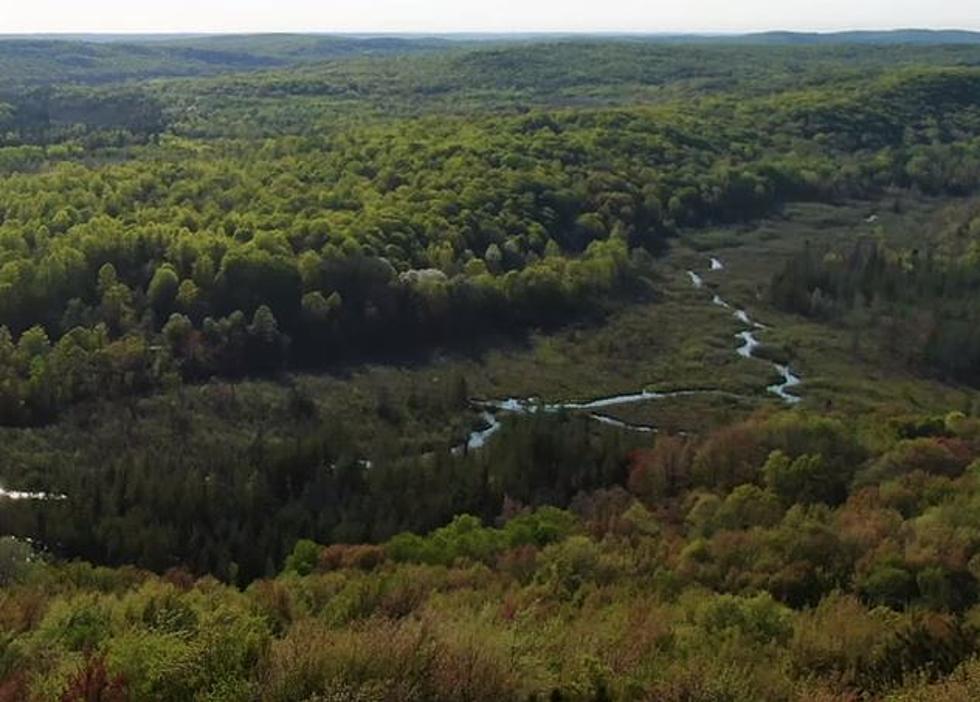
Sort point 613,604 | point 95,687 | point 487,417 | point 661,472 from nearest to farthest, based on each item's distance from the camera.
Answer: point 95,687, point 613,604, point 661,472, point 487,417

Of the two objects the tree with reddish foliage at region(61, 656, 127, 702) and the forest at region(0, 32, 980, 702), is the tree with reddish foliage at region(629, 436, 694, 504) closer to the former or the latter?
the forest at region(0, 32, 980, 702)

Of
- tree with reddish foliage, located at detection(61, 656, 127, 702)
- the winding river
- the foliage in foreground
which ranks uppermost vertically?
tree with reddish foliage, located at detection(61, 656, 127, 702)

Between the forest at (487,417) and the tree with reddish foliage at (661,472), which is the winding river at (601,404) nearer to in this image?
the forest at (487,417)

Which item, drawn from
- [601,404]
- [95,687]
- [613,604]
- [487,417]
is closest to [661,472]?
[487,417]

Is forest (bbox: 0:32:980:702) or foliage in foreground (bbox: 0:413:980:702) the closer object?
foliage in foreground (bbox: 0:413:980:702)

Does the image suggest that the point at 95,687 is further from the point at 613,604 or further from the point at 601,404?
the point at 601,404

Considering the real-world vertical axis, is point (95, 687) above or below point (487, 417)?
above

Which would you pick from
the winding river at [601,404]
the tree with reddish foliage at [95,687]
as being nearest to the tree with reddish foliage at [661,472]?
the winding river at [601,404]

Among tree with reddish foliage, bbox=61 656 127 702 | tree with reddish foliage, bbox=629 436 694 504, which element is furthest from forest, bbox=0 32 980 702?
tree with reddish foliage, bbox=629 436 694 504
